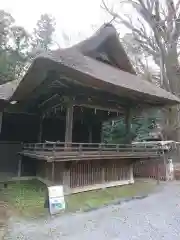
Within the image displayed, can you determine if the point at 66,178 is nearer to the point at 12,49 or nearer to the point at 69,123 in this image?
the point at 69,123

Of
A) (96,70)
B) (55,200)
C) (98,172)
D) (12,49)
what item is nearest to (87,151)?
(98,172)

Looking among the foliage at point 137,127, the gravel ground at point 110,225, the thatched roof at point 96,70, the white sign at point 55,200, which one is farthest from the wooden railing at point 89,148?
the foliage at point 137,127

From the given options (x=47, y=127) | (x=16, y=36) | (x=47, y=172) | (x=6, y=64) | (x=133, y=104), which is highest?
(x=16, y=36)

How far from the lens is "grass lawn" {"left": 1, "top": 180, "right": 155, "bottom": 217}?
6894 millimetres

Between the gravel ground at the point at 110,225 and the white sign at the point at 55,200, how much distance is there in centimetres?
29

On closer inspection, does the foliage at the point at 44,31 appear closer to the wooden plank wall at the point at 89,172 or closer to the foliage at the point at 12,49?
the foliage at the point at 12,49

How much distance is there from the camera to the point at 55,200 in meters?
6.59

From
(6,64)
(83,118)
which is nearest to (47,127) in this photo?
(83,118)

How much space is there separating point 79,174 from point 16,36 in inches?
865

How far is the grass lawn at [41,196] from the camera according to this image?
6894mm

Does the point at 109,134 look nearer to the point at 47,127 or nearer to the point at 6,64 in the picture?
the point at 47,127

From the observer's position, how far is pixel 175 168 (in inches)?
522

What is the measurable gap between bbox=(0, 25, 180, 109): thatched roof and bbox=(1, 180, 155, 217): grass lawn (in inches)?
134

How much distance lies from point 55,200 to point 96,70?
4.35m
